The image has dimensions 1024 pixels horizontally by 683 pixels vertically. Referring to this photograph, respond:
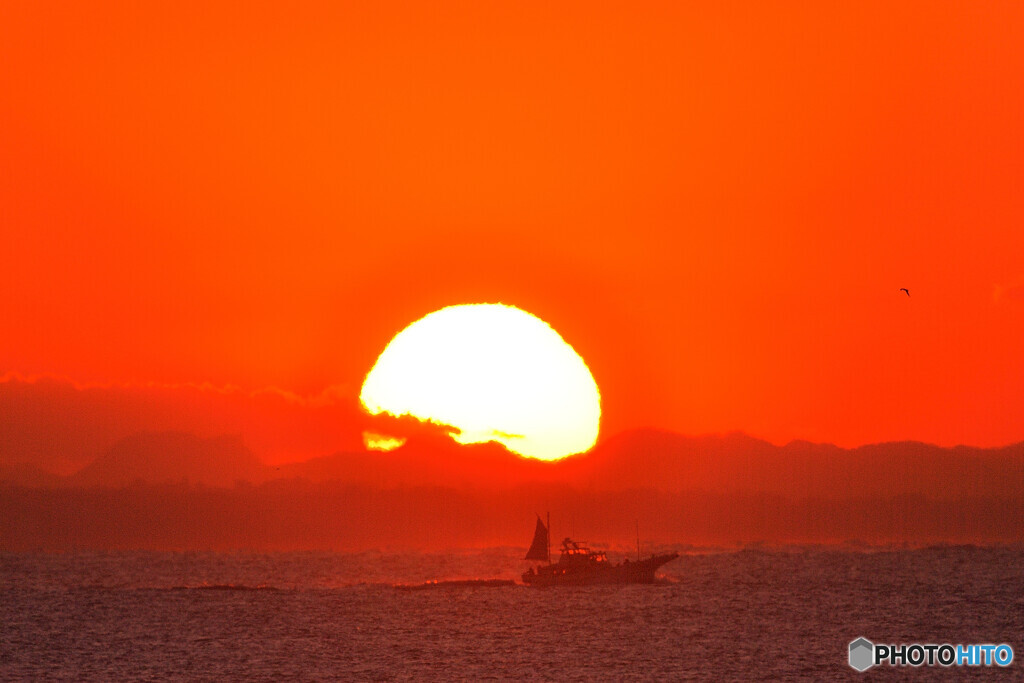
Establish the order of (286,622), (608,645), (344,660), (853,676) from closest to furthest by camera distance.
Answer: (853,676) → (344,660) → (608,645) → (286,622)

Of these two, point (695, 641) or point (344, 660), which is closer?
point (344, 660)

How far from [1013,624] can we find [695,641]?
48.4 metres

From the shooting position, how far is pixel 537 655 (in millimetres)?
136625

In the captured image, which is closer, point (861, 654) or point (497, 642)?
point (861, 654)

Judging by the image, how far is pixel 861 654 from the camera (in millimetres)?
133125

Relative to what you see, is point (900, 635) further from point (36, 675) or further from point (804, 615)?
point (36, 675)

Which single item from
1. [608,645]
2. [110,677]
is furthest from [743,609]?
[110,677]

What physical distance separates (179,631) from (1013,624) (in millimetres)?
109732

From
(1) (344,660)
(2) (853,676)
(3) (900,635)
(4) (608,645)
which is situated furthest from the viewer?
(3) (900,635)

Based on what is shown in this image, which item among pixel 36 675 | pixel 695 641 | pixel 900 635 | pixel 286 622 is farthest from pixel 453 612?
pixel 36 675

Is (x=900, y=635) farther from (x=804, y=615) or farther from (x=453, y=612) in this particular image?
(x=453, y=612)

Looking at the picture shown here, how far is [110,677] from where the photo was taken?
12100 cm

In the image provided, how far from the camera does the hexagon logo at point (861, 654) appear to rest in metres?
126

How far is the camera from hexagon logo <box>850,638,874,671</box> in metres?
126
